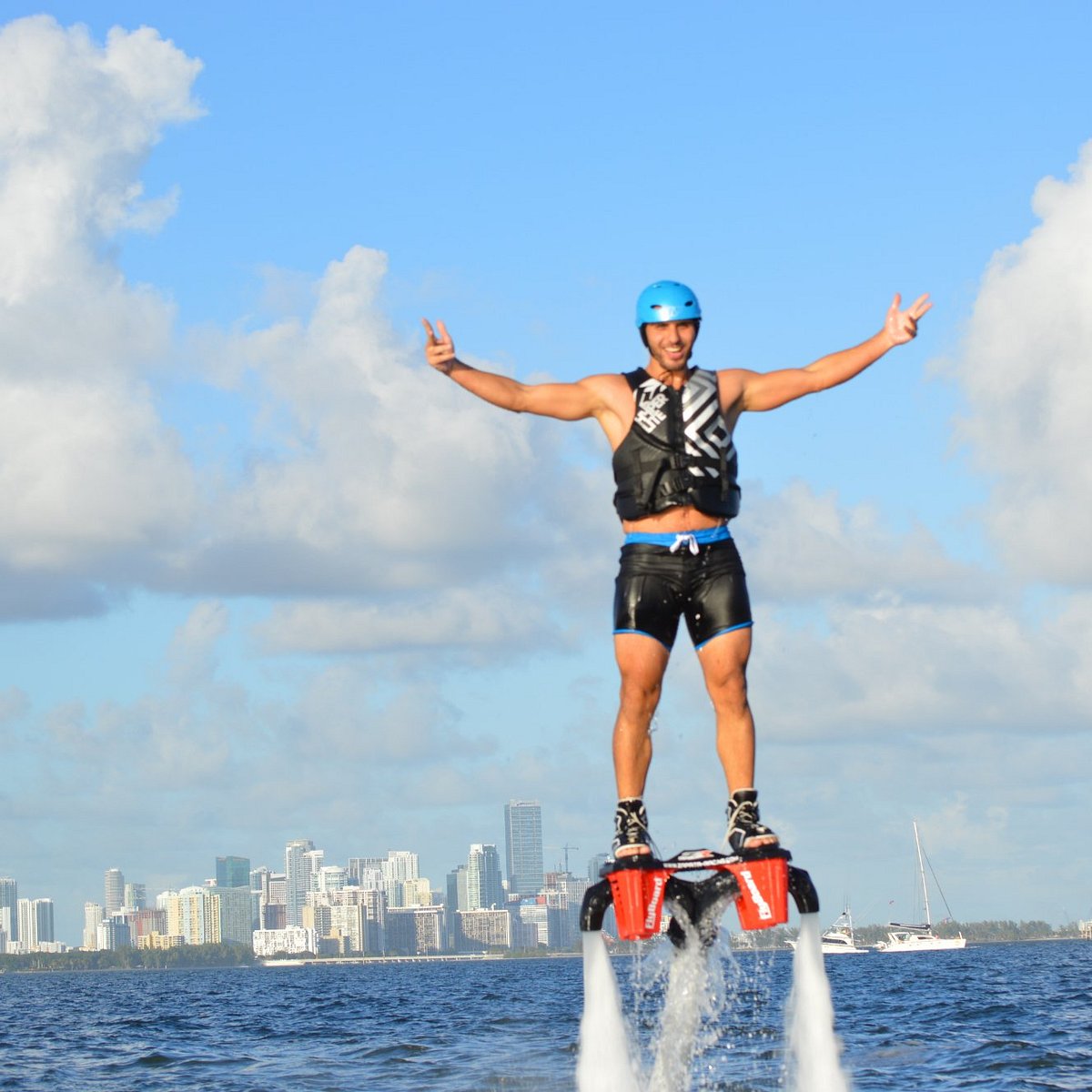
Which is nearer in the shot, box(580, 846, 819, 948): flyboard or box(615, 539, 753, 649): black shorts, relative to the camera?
box(580, 846, 819, 948): flyboard

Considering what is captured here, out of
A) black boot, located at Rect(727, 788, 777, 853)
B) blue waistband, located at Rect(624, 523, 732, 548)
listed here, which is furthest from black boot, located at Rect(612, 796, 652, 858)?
blue waistband, located at Rect(624, 523, 732, 548)

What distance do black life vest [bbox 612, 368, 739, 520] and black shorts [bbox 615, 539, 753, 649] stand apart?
0.28m

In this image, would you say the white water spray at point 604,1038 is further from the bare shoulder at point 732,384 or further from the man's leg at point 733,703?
the bare shoulder at point 732,384

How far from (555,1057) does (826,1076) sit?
1541cm

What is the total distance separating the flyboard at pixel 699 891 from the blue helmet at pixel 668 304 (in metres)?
3.36

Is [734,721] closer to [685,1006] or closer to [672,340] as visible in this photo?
[685,1006]

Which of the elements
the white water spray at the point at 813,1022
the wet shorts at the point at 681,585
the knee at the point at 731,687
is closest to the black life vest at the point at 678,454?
the wet shorts at the point at 681,585

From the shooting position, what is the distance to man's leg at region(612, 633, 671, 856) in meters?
10.5

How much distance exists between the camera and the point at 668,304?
10.5m

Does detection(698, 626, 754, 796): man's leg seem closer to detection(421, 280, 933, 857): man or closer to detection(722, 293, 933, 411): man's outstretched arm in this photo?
detection(421, 280, 933, 857): man

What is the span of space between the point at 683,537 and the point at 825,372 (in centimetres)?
142

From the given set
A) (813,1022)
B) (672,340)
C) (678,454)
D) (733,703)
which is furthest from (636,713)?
(672,340)

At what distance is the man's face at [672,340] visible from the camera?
10578mm

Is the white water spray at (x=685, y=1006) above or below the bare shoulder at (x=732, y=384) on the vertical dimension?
→ below
